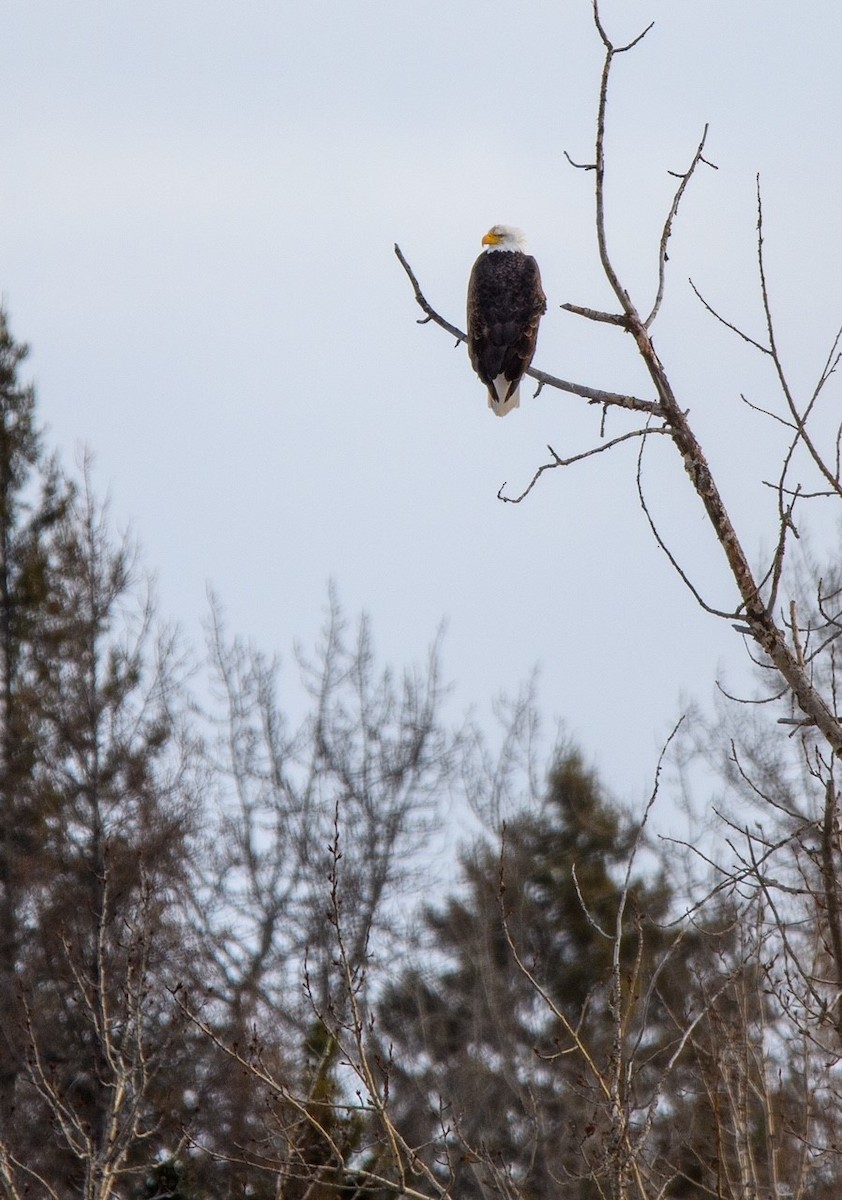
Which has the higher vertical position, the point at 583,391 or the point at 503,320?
the point at 503,320

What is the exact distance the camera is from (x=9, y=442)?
28359 mm

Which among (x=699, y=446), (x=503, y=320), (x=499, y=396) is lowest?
(x=699, y=446)

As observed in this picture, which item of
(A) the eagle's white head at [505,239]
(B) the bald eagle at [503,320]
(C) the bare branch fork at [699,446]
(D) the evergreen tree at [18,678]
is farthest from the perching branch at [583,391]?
(D) the evergreen tree at [18,678]

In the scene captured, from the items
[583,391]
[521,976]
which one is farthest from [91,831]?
[583,391]

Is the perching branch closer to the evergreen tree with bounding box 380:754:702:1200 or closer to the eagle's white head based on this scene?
the eagle's white head

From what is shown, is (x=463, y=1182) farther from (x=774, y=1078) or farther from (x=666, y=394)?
(x=666, y=394)

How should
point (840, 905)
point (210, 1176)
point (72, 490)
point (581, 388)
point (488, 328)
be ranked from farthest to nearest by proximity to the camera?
point (72, 490)
point (210, 1176)
point (488, 328)
point (581, 388)
point (840, 905)

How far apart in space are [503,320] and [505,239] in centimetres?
194

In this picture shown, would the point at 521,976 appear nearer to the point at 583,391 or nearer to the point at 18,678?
the point at 18,678

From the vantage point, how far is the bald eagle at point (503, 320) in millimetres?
9703

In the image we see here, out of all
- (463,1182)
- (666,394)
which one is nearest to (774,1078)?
(463,1182)

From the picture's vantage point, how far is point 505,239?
1171 cm

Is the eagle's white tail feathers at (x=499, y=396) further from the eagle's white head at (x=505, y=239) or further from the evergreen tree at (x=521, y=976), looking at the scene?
the evergreen tree at (x=521, y=976)

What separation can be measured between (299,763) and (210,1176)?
1322 cm
